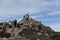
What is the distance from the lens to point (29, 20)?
378 ft

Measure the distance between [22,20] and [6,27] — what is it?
128 feet

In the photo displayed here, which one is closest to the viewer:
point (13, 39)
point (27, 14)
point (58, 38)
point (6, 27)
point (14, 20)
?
point (58, 38)

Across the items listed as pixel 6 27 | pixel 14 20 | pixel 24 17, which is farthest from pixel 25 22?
pixel 6 27

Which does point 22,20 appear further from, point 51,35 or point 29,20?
point 51,35

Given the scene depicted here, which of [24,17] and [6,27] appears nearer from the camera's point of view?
[6,27]

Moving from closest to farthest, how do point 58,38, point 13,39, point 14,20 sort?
point 58,38
point 13,39
point 14,20

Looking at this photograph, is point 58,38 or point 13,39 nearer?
point 58,38

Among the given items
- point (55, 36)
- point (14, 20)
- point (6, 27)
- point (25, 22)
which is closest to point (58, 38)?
point (55, 36)

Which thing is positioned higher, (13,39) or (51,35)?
(51,35)

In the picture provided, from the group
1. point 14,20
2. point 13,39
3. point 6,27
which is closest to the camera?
point 13,39

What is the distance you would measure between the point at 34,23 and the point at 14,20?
19.9 meters

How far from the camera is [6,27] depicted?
251 feet

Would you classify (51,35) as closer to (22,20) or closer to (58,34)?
(58,34)

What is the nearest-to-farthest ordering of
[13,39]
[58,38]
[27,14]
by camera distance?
[58,38] → [13,39] → [27,14]
